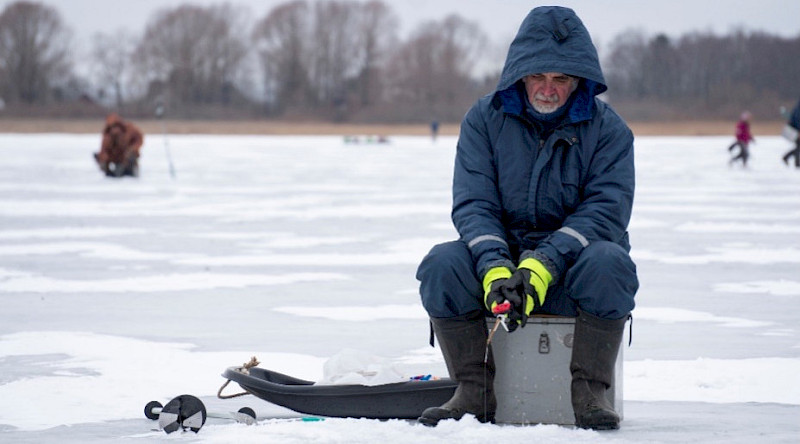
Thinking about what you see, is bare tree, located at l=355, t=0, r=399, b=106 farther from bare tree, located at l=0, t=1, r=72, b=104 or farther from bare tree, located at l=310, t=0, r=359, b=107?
bare tree, located at l=0, t=1, r=72, b=104

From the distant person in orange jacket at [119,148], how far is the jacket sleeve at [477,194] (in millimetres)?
17871

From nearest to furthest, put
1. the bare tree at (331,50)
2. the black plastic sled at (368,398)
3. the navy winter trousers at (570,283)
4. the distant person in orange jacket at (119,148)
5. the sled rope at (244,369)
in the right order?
the navy winter trousers at (570,283)
the black plastic sled at (368,398)
the sled rope at (244,369)
the distant person in orange jacket at (119,148)
the bare tree at (331,50)

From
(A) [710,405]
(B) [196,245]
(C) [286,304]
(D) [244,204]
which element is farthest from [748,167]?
(A) [710,405]

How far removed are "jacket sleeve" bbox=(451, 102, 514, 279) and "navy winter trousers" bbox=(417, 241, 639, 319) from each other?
2.1 inches

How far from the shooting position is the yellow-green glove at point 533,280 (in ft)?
10.7

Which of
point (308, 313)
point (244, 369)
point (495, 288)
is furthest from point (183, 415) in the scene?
point (308, 313)

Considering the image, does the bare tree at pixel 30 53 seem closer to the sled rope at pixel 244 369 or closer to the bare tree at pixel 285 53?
the bare tree at pixel 285 53

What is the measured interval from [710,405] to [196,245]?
6.69m

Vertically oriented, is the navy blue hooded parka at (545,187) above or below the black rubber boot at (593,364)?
above

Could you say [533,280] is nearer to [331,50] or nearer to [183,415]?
[183,415]

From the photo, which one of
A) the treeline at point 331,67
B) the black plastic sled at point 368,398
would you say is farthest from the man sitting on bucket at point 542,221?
the treeline at point 331,67

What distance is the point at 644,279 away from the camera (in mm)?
7660

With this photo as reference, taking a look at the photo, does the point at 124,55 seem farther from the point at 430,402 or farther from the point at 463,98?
the point at 430,402

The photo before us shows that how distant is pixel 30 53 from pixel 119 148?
262ft
